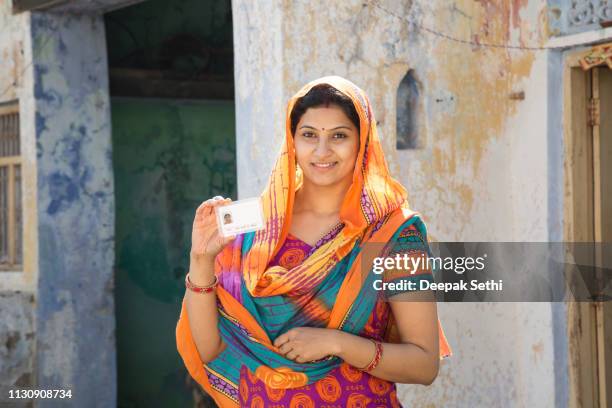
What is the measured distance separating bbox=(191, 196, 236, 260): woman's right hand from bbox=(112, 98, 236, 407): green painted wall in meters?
5.09

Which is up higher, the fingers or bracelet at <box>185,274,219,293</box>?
the fingers

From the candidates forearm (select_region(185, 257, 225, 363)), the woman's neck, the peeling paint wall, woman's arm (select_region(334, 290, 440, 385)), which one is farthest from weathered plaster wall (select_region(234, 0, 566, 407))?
the peeling paint wall

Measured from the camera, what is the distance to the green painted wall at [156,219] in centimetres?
738

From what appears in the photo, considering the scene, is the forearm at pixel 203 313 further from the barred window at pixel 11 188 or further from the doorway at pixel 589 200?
the barred window at pixel 11 188

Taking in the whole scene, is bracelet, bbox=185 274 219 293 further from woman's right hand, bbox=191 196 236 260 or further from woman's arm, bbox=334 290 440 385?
woman's arm, bbox=334 290 440 385

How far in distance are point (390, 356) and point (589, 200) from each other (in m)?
2.96

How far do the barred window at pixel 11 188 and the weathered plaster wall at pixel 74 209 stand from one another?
443 millimetres

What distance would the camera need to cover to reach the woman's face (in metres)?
2.47

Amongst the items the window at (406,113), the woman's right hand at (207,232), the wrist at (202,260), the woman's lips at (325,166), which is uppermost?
the window at (406,113)

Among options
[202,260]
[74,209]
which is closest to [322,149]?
[202,260]

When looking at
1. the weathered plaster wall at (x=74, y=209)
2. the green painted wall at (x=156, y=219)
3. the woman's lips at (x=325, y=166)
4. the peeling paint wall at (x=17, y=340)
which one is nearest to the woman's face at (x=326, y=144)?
the woman's lips at (x=325, y=166)

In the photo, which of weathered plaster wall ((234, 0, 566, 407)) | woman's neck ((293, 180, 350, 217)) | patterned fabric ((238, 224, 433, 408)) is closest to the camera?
patterned fabric ((238, 224, 433, 408))

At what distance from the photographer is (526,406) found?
5137 mm

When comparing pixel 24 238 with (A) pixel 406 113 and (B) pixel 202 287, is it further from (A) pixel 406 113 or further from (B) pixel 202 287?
(B) pixel 202 287
